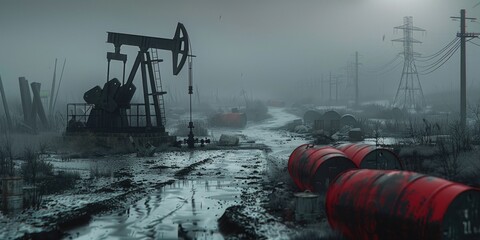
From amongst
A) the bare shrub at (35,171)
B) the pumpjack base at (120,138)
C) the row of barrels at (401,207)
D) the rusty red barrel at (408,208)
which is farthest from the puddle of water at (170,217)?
the pumpjack base at (120,138)

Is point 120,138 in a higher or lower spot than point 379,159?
lower

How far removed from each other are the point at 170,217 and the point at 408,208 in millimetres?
4518

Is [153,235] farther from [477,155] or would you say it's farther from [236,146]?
[236,146]

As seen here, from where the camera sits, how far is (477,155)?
12594 millimetres

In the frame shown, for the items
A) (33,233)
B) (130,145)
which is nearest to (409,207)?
(33,233)

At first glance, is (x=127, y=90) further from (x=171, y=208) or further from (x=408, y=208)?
(x=408, y=208)

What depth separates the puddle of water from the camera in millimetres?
7090

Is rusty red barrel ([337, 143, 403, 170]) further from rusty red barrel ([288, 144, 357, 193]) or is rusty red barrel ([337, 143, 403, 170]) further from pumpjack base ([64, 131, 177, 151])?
pumpjack base ([64, 131, 177, 151])

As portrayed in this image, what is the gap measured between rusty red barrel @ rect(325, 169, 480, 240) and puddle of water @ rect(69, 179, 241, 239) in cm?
218

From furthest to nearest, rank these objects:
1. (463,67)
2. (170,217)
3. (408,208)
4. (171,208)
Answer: (463,67) → (171,208) → (170,217) → (408,208)

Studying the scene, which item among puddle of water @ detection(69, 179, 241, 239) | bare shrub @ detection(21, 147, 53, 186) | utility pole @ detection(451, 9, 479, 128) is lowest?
puddle of water @ detection(69, 179, 241, 239)

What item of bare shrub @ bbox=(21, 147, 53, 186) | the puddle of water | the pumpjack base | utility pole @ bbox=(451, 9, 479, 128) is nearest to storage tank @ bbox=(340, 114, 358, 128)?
utility pole @ bbox=(451, 9, 479, 128)

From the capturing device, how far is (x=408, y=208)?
15.6 ft

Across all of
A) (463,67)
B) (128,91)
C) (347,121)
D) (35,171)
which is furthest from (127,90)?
(347,121)
